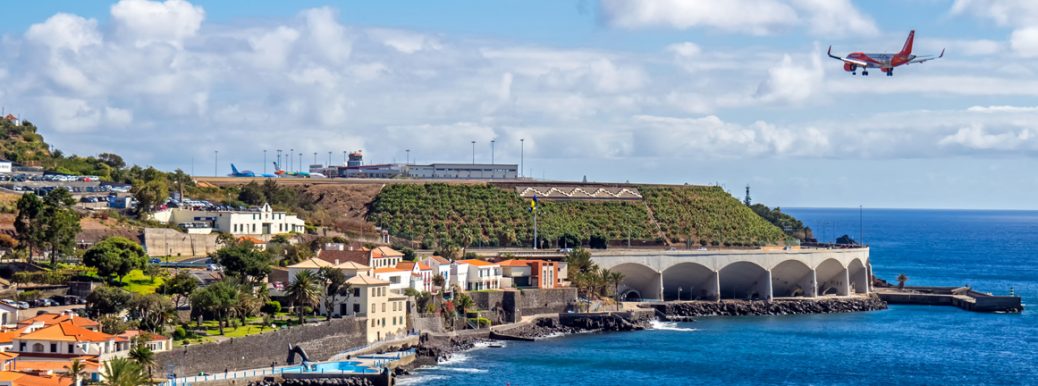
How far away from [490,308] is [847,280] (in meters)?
50.6

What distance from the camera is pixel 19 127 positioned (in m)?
163

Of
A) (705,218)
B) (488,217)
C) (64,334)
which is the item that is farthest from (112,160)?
(64,334)

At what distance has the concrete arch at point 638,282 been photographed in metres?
132

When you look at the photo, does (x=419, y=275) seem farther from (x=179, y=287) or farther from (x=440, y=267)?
(x=179, y=287)

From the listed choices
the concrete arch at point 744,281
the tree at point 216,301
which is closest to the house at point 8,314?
the tree at point 216,301

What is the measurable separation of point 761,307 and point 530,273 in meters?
25.1

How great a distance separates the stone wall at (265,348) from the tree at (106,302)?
274 inches

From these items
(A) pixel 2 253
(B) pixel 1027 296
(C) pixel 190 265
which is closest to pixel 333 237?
(C) pixel 190 265

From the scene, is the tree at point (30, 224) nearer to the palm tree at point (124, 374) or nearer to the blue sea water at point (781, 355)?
the blue sea water at point (781, 355)

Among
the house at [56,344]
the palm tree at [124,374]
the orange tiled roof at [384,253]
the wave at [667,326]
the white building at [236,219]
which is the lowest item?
the wave at [667,326]

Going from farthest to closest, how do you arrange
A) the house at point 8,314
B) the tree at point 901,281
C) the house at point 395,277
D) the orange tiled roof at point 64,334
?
the tree at point 901,281
the house at point 395,277
the house at point 8,314
the orange tiled roof at point 64,334

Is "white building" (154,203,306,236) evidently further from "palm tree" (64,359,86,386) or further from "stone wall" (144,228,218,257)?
"palm tree" (64,359,86,386)

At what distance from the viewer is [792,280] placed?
14288cm

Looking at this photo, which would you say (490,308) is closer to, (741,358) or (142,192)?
(741,358)
